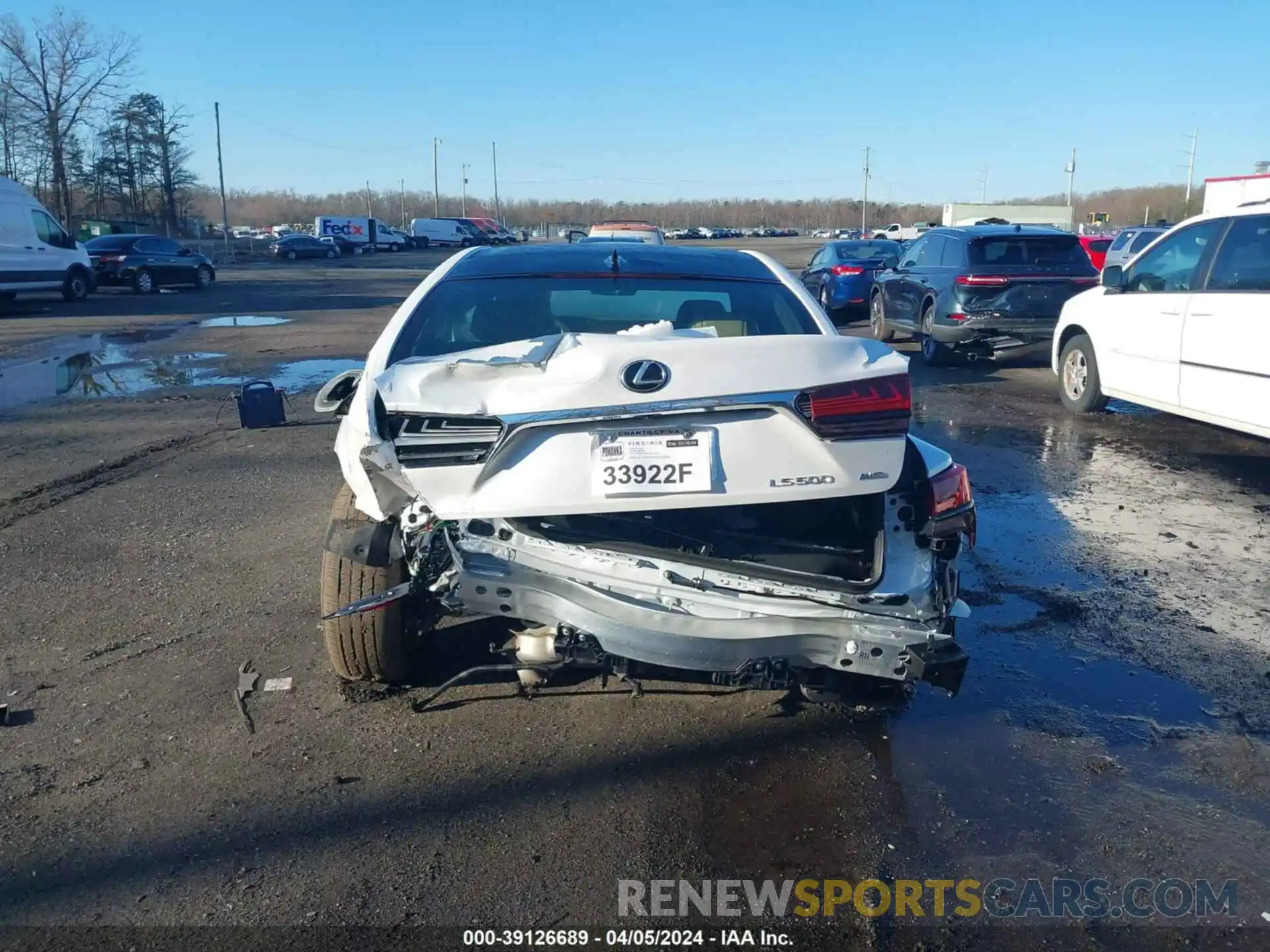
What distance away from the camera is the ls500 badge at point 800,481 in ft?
10.6

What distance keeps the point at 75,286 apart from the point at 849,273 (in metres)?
17.4

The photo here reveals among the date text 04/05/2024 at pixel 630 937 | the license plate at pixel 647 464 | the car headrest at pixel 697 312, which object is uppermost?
the car headrest at pixel 697 312

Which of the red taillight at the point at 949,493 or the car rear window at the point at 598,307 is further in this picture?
the car rear window at the point at 598,307

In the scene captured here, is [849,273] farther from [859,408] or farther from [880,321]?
[859,408]

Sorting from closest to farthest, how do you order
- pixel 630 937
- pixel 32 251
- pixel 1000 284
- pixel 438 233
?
pixel 630 937 → pixel 1000 284 → pixel 32 251 → pixel 438 233

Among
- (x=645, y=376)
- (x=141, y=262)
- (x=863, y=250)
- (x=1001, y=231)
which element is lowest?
(x=141, y=262)

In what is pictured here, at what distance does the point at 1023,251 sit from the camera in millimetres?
12750

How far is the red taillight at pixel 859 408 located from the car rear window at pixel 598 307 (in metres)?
0.89

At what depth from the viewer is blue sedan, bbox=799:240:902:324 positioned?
19.0 m

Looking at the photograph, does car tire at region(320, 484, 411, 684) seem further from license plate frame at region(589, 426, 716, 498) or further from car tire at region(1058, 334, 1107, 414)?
car tire at region(1058, 334, 1107, 414)

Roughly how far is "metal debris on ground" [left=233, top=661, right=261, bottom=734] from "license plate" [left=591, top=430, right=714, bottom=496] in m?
1.67

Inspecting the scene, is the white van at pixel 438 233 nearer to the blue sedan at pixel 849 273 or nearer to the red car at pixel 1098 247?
the red car at pixel 1098 247

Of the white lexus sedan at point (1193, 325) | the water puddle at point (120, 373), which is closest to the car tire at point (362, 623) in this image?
the white lexus sedan at point (1193, 325)

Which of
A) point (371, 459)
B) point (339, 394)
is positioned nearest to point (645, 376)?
point (371, 459)
